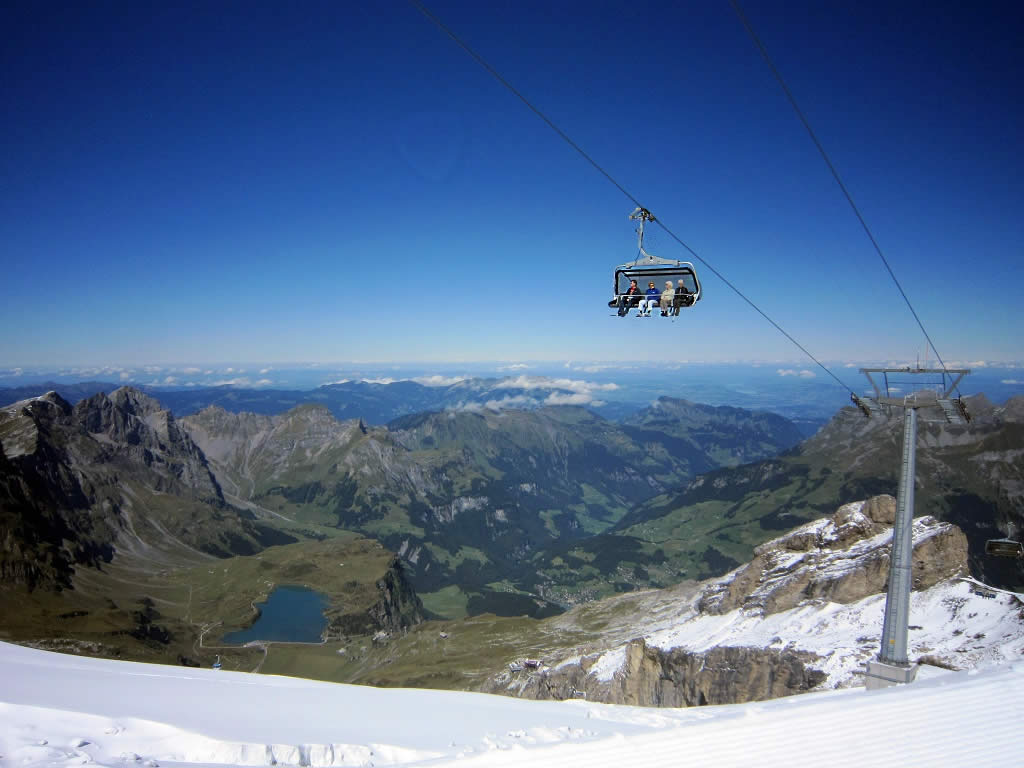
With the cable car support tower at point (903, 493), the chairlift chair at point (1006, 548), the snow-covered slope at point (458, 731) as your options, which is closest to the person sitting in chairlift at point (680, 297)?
the snow-covered slope at point (458, 731)

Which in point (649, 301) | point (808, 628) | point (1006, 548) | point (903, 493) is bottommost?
point (808, 628)

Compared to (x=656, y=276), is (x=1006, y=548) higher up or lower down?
lower down

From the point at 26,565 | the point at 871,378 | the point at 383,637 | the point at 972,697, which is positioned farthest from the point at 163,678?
the point at 26,565

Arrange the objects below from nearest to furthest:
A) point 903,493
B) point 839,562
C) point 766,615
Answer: point 903,493
point 766,615
point 839,562

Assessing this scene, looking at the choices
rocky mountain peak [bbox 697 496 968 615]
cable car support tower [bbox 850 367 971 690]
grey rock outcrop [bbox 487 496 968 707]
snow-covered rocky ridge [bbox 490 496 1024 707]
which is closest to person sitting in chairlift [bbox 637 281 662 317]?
cable car support tower [bbox 850 367 971 690]

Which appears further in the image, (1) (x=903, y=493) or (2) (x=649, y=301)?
(1) (x=903, y=493)

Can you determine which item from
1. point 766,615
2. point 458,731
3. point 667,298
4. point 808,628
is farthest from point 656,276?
point 766,615

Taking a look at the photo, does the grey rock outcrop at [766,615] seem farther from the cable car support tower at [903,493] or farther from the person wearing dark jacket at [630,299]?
the person wearing dark jacket at [630,299]

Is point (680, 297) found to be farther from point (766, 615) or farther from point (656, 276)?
point (766, 615)
